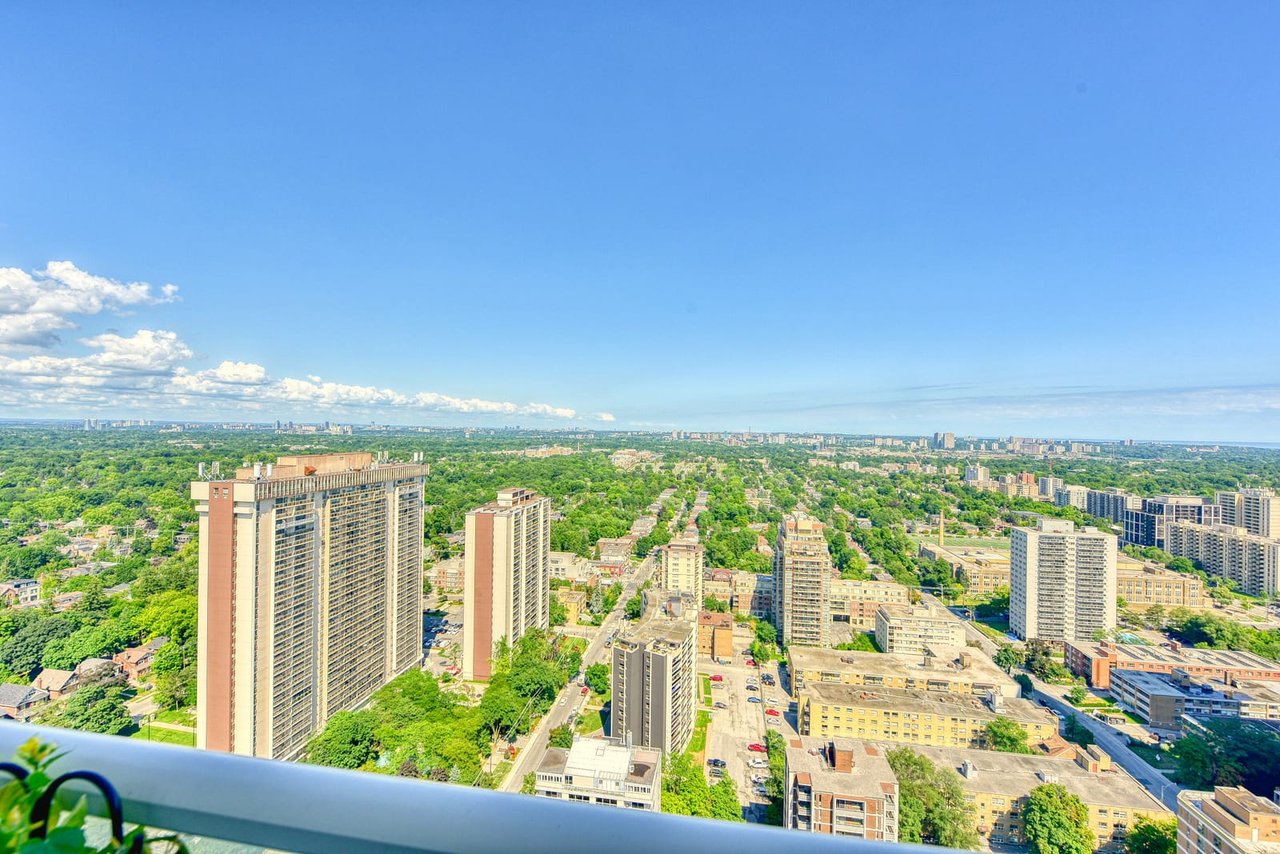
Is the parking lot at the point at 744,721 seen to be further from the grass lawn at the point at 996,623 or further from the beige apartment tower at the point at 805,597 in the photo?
the grass lawn at the point at 996,623

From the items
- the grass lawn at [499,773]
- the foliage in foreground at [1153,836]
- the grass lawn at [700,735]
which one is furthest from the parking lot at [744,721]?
the foliage in foreground at [1153,836]

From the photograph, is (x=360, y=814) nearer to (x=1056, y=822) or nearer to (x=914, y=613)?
(x=1056, y=822)

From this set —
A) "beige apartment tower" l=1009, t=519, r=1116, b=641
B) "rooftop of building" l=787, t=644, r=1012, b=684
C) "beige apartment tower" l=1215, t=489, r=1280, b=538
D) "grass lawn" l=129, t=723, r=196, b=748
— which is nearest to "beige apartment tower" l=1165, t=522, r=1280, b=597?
"beige apartment tower" l=1215, t=489, r=1280, b=538

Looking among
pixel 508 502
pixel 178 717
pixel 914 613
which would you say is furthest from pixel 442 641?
pixel 914 613

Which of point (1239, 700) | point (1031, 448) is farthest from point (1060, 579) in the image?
point (1031, 448)

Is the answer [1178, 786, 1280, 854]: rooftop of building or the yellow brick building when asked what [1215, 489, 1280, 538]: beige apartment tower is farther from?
[1178, 786, 1280, 854]: rooftop of building

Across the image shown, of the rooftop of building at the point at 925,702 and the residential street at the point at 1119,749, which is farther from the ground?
the rooftop of building at the point at 925,702

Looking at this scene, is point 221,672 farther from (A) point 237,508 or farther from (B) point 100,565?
(B) point 100,565
